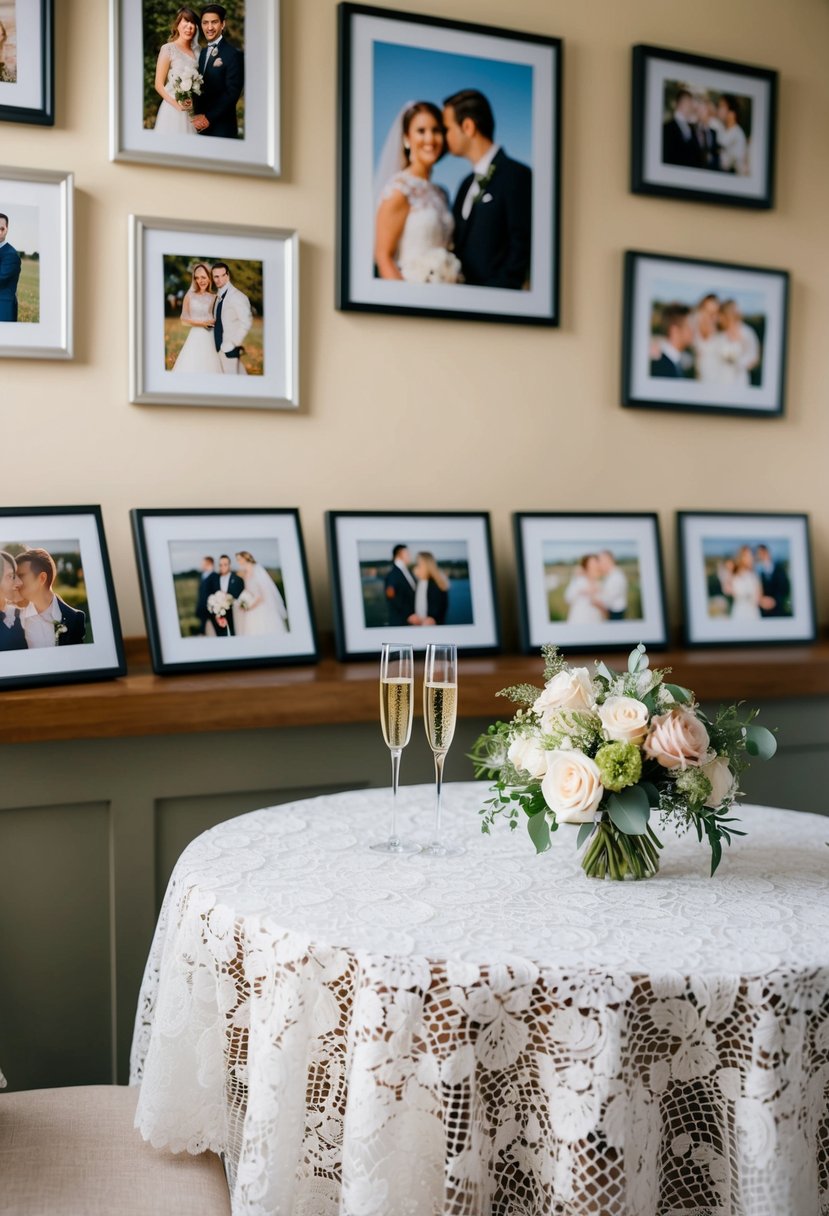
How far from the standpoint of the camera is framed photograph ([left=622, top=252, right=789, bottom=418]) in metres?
3.52

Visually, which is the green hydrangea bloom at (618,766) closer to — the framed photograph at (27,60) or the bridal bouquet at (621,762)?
the bridal bouquet at (621,762)

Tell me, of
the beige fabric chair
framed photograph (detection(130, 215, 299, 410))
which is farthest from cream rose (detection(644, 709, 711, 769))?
framed photograph (detection(130, 215, 299, 410))

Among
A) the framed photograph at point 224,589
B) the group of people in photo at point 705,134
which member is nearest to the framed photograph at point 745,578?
the group of people in photo at point 705,134

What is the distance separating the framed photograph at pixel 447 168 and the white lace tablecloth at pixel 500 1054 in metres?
2.03

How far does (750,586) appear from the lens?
363 cm

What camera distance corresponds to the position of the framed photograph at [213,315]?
9.63 feet

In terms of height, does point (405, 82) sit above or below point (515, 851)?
above

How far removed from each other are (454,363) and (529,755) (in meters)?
1.79

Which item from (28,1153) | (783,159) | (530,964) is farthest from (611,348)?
(28,1153)

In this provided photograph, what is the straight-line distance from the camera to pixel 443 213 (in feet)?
10.6

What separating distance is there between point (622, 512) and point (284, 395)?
3.57 ft

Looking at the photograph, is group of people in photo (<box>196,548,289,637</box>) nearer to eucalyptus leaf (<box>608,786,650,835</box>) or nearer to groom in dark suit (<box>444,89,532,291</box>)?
groom in dark suit (<box>444,89,532,291</box>)

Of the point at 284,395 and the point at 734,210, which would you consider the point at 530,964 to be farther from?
the point at 734,210

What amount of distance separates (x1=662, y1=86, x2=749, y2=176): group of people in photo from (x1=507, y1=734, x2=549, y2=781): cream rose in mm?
2383
